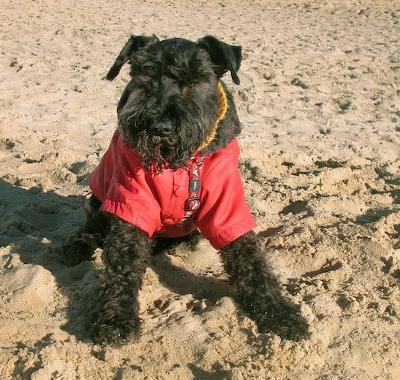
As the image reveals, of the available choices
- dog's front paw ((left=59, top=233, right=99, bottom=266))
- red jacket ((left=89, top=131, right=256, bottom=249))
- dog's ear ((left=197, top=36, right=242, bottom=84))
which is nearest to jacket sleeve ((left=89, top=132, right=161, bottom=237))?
red jacket ((left=89, top=131, right=256, bottom=249))

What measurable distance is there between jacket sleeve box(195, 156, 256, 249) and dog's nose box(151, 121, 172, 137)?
42cm

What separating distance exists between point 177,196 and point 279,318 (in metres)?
0.91

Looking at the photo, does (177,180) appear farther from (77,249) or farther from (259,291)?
(77,249)

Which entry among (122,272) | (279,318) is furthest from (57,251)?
(279,318)

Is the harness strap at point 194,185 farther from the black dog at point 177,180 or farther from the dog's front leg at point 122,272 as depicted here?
the dog's front leg at point 122,272

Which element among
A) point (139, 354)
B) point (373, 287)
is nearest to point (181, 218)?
point (139, 354)

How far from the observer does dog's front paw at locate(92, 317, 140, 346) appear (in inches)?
124

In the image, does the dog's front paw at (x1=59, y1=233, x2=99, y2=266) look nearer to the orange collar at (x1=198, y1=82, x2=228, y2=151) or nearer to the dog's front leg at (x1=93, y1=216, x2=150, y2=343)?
the dog's front leg at (x1=93, y1=216, x2=150, y2=343)

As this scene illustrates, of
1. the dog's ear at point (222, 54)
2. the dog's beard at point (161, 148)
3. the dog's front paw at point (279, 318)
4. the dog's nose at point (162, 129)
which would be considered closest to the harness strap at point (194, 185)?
the dog's beard at point (161, 148)

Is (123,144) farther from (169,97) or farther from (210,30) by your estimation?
(210,30)

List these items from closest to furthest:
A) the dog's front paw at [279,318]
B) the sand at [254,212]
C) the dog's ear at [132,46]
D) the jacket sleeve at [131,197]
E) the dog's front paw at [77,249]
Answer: the sand at [254,212]
the dog's front paw at [279,318]
the jacket sleeve at [131,197]
the dog's ear at [132,46]
the dog's front paw at [77,249]

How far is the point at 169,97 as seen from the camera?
332 centimetres

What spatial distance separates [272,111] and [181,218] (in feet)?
12.7

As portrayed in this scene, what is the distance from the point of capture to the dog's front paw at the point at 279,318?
3227 millimetres
